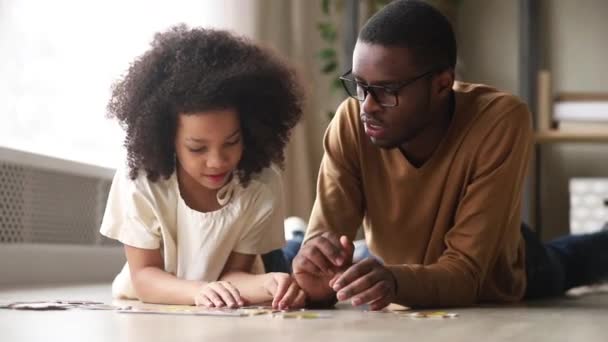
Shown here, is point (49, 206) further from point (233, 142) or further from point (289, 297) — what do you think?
point (289, 297)

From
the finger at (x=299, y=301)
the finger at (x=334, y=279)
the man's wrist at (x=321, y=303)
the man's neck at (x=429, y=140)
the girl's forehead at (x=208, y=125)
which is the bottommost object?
the man's wrist at (x=321, y=303)

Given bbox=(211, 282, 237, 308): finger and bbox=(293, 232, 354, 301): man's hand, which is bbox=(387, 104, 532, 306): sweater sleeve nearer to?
bbox=(293, 232, 354, 301): man's hand

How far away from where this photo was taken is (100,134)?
348 centimetres

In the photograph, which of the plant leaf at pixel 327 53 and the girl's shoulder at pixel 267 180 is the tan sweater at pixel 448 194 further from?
A: the plant leaf at pixel 327 53

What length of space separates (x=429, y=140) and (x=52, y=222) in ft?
5.26

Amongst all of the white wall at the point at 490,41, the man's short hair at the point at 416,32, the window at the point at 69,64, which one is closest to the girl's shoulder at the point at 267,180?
the man's short hair at the point at 416,32

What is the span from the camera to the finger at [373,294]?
164cm

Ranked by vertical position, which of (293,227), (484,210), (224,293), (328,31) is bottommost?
(293,227)

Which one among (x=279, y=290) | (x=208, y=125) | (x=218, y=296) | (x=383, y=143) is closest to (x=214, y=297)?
(x=218, y=296)

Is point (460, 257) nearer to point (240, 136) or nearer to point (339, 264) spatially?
point (339, 264)

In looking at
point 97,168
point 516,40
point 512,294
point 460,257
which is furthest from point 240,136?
point 516,40

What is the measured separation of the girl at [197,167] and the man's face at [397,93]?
237 mm

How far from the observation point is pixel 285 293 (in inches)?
70.4

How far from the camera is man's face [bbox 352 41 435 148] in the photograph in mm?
1856
